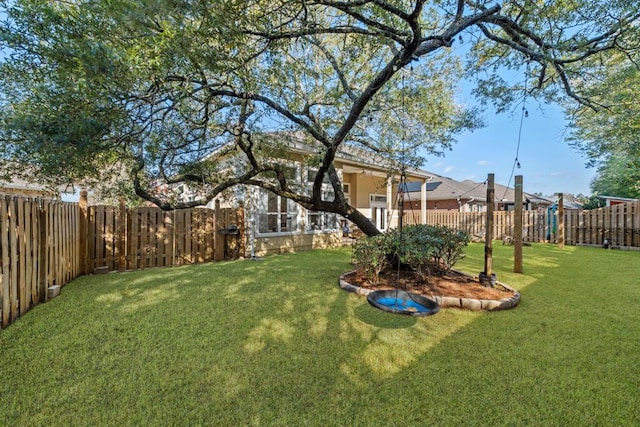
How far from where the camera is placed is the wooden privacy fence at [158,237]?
6254mm

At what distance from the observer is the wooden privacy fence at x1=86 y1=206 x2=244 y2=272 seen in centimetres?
625

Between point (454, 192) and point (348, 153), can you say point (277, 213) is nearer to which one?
point (348, 153)

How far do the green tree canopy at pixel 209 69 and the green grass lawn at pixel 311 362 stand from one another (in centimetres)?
197

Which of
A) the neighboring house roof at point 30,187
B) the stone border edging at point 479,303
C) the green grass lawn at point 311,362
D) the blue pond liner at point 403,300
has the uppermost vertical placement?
the neighboring house roof at point 30,187

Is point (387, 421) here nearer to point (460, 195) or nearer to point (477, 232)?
point (477, 232)

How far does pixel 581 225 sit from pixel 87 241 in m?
16.4

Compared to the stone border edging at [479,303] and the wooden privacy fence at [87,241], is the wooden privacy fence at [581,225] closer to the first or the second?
the stone border edging at [479,303]

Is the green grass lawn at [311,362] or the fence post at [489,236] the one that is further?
the fence post at [489,236]

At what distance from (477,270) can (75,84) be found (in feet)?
25.5

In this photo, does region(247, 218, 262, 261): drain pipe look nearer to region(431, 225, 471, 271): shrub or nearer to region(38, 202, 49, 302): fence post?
region(38, 202, 49, 302): fence post

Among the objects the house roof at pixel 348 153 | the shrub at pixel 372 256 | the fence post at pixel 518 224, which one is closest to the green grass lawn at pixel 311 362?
the shrub at pixel 372 256

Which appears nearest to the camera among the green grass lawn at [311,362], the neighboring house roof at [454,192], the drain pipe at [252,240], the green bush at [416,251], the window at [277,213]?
the green grass lawn at [311,362]

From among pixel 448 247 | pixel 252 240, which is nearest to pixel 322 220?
pixel 252 240

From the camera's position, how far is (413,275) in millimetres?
5465
